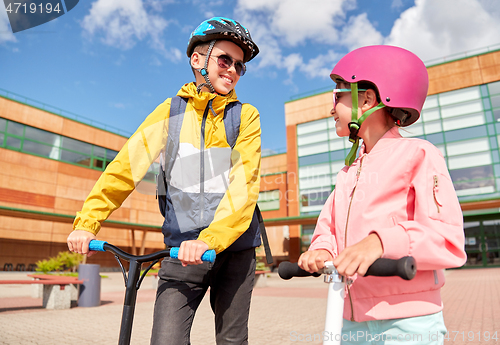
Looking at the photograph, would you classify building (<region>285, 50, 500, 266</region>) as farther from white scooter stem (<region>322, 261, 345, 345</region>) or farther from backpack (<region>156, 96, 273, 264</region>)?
white scooter stem (<region>322, 261, 345, 345</region>)

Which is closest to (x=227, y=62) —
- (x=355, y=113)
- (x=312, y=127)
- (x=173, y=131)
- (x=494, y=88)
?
(x=173, y=131)

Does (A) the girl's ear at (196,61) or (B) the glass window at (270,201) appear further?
(B) the glass window at (270,201)

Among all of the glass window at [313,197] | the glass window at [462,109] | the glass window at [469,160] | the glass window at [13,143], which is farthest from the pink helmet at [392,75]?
the glass window at [313,197]

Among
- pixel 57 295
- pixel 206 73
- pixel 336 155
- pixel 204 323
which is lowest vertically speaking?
pixel 204 323

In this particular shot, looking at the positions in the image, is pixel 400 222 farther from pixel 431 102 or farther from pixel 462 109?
pixel 431 102

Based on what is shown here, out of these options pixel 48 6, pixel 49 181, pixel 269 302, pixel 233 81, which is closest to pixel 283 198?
pixel 49 181

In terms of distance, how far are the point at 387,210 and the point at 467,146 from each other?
2907 centimetres

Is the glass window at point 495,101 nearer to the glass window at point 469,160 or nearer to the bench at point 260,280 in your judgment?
the glass window at point 469,160

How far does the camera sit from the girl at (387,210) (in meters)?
1.22

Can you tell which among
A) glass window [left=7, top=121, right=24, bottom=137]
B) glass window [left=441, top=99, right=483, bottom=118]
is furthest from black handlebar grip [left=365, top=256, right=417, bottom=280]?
glass window [left=7, top=121, right=24, bottom=137]

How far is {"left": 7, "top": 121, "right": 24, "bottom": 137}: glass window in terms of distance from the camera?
2611 cm

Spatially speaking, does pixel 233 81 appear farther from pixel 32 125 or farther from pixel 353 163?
pixel 32 125

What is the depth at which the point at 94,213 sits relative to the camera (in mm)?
1976

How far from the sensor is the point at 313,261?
1337 millimetres
